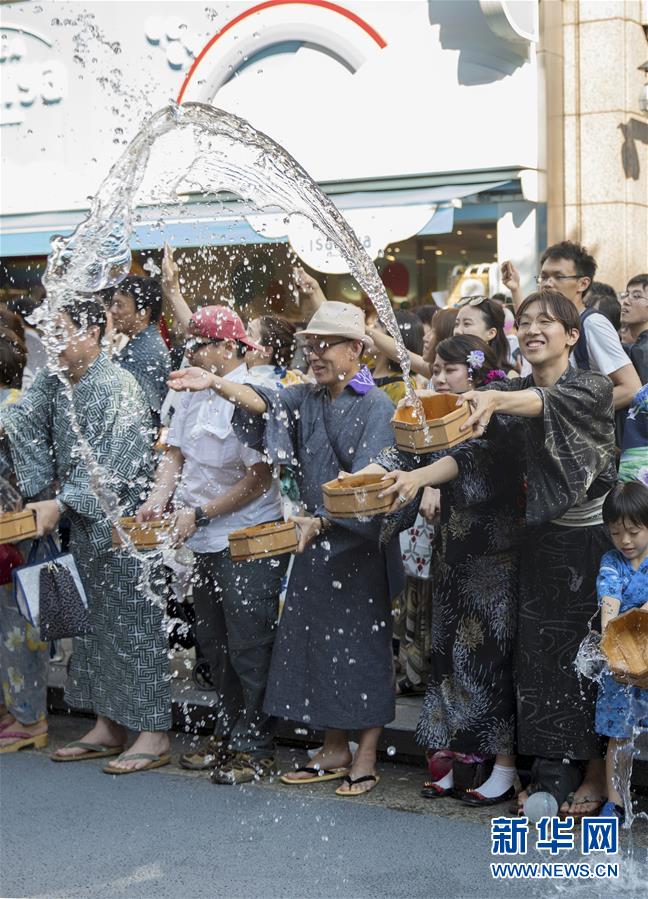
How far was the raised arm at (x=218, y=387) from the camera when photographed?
4.33 meters

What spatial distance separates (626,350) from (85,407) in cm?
245

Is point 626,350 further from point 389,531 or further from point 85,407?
point 85,407

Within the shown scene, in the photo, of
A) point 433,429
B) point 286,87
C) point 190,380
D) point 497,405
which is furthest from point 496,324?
point 286,87

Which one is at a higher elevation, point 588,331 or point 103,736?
point 588,331

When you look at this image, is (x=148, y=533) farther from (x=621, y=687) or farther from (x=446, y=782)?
(x=621, y=687)

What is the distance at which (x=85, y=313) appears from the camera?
205 inches

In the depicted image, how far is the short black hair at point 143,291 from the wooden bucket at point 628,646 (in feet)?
10.3

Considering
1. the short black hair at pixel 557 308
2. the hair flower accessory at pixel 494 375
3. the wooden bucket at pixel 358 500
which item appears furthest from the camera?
the hair flower accessory at pixel 494 375

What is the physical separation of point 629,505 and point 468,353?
106cm

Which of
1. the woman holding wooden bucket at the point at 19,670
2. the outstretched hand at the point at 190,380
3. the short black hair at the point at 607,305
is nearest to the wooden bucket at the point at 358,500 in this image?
the outstretched hand at the point at 190,380

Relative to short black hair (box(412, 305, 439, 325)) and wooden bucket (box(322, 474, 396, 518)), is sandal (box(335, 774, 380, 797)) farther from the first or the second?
short black hair (box(412, 305, 439, 325))

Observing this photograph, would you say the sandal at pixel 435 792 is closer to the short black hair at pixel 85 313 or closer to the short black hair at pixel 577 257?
the short black hair at pixel 577 257

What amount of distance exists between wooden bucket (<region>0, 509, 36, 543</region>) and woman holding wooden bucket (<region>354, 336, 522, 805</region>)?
1480mm

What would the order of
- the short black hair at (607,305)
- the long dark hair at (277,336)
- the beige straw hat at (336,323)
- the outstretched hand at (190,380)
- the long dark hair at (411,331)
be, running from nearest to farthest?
the outstretched hand at (190,380) → the beige straw hat at (336,323) → the short black hair at (607,305) → the long dark hair at (277,336) → the long dark hair at (411,331)
